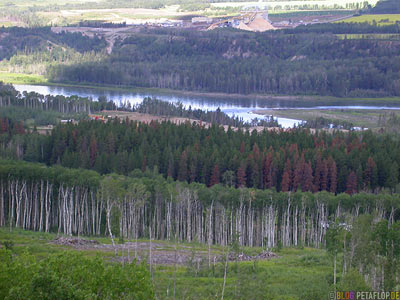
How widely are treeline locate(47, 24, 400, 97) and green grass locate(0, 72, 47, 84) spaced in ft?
11.4

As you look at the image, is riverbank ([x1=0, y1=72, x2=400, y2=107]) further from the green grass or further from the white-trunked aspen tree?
the white-trunked aspen tree

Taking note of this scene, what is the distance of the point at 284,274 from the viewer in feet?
115

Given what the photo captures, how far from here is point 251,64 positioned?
154 meters

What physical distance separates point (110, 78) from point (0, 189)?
99901 millimetres

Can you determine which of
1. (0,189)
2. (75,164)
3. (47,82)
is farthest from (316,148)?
(47,82)

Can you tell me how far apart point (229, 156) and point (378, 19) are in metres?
137

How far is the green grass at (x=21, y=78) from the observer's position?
13525 centimetres

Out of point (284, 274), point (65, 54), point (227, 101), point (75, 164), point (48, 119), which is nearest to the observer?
point (284, 274)

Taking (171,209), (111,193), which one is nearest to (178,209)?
(171,209)

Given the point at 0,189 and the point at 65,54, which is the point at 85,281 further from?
the point at 65,54

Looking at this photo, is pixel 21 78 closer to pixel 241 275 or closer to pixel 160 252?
pixel 160 252

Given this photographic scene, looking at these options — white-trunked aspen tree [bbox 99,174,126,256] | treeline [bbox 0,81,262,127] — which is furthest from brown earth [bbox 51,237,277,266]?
treeline [bbox 0,81,262,127]

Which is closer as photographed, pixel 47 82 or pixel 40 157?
pixel 40 157

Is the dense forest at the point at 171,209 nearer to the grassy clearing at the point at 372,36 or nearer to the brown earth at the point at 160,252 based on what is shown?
the brown earth at the point at 160,252
